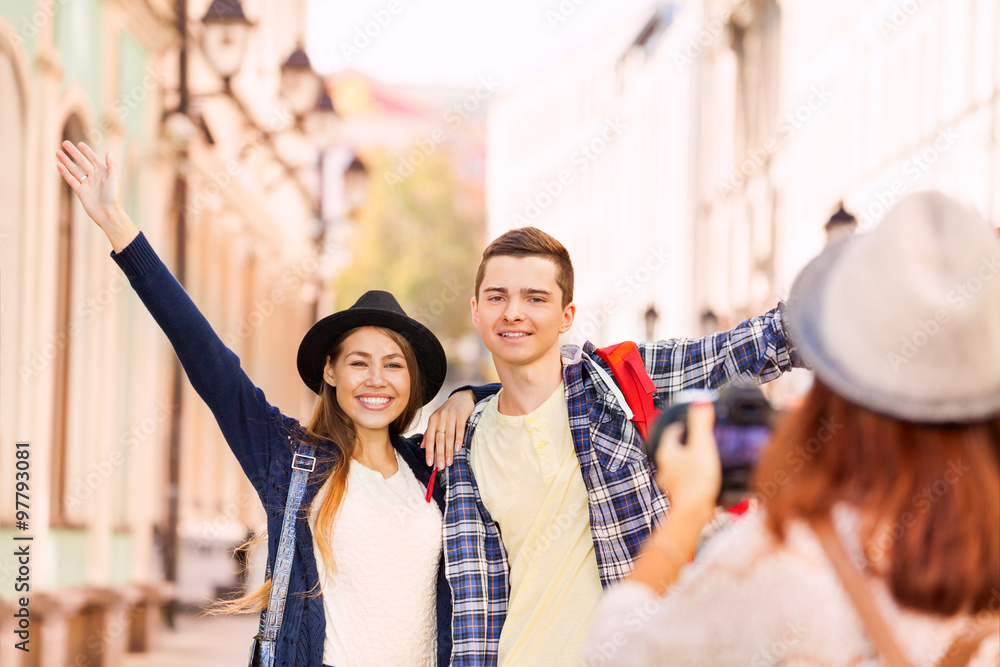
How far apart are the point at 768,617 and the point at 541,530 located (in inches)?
70.3

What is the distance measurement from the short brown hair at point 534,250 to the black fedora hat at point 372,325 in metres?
0.27

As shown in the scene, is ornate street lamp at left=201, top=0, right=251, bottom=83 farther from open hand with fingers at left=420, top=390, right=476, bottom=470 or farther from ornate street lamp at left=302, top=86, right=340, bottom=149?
open hand with fingers at left=420, top=390, right=476, bottom=470

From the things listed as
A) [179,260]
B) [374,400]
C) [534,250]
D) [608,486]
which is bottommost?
[608,486]

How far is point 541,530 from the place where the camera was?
10.8 feet

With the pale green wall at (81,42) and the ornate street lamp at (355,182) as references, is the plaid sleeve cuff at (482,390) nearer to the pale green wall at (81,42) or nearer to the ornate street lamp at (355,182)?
the pale green wall at (81,42)

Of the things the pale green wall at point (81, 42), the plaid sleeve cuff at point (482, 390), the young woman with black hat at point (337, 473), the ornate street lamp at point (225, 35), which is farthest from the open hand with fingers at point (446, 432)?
the ornate street lamp at point (225, 35)

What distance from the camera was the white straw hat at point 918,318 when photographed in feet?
4.89

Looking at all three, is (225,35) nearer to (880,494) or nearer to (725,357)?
(725,357)

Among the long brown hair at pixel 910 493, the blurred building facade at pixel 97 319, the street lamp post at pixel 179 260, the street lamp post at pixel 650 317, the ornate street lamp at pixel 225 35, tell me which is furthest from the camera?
the street lamp post at pixel 650 317

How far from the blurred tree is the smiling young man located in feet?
128

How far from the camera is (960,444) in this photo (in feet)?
4.94

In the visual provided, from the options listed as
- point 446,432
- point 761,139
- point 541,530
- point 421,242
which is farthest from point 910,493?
point 421,242

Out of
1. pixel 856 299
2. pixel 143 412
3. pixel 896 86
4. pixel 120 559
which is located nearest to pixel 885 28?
pixel 896 86

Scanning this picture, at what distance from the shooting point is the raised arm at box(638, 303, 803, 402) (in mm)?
3264
